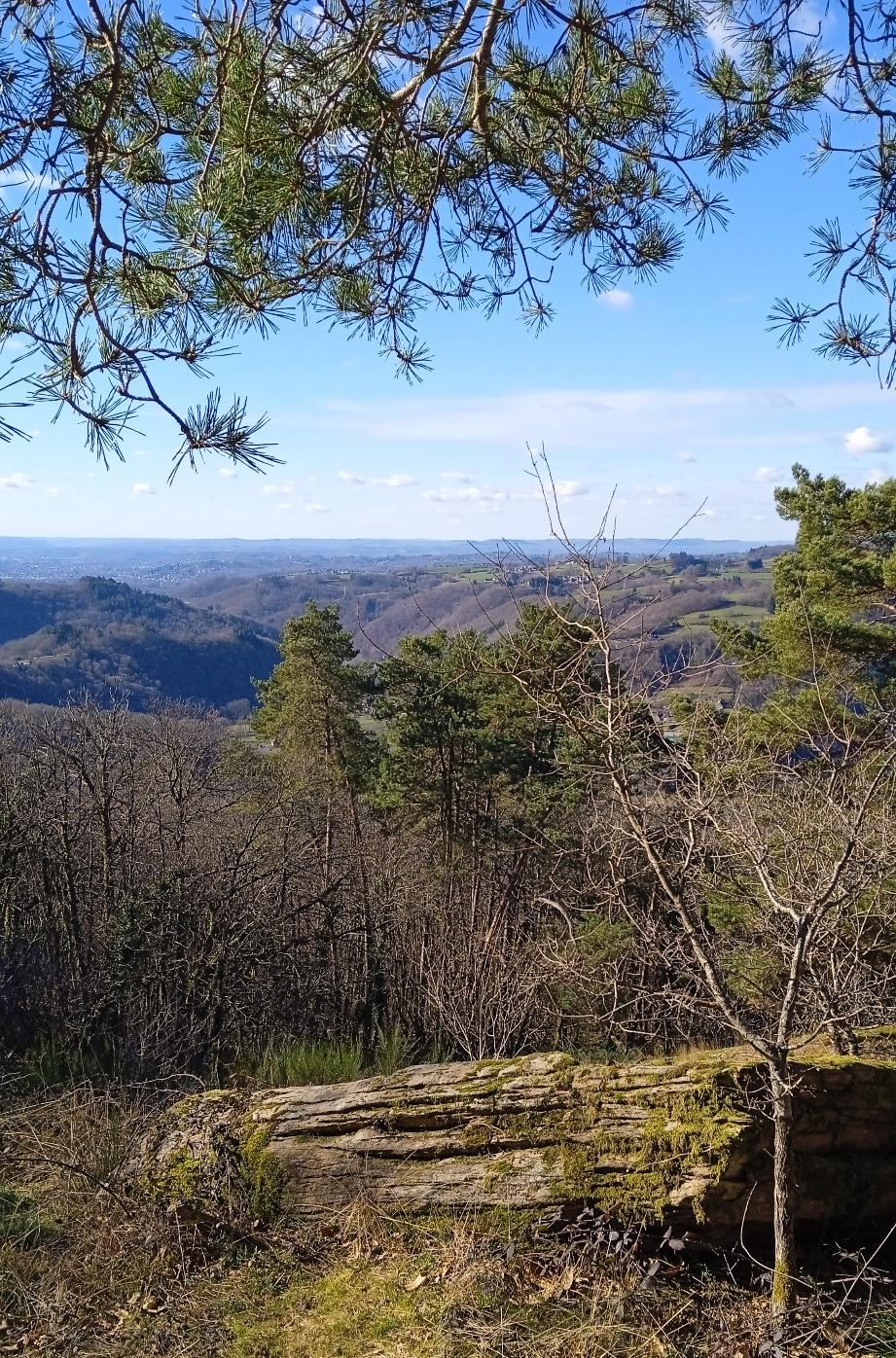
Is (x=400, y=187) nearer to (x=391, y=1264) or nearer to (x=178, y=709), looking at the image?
(x=391, y=1264)

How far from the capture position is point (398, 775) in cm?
2256

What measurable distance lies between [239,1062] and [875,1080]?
18.3ft

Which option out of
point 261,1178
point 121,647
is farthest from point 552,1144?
point 121,647

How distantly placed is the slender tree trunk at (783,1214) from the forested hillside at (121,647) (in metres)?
69.8

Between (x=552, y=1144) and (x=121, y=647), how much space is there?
9314cm

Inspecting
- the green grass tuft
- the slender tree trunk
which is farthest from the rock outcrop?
the green grass tuft

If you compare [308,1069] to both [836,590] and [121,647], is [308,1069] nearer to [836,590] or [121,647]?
[836,590]

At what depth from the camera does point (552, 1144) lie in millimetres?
3750

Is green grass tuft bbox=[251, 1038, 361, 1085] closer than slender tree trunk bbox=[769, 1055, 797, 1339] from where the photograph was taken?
No

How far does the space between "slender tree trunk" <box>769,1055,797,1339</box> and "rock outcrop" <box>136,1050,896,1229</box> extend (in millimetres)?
342

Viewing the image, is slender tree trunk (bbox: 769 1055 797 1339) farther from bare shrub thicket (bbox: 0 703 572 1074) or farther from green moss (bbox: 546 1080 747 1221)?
bare shrub thicket (bbox: 0 703 572 1074)

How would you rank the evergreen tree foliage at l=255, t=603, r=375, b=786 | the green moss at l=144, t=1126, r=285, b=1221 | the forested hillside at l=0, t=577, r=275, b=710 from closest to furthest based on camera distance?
the green moss at l=144, t=1126, r=285, b=1221
the evergreen tree foliage at l=255, t=603, r=375, b=786
the forested hillside at l=0, t=577, r=275, b=710

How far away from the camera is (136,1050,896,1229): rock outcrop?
352 cm

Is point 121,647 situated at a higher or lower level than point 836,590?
lower
